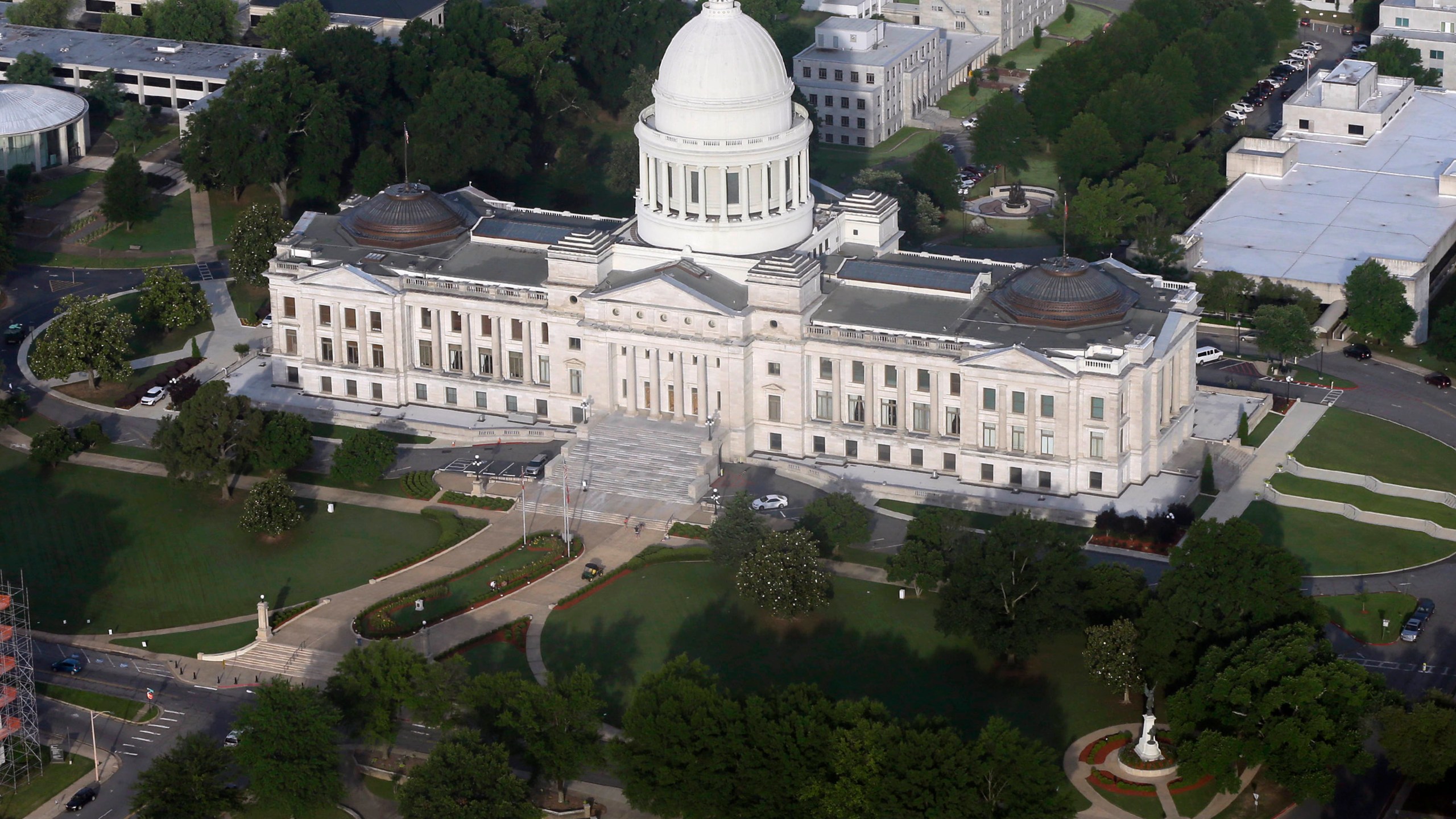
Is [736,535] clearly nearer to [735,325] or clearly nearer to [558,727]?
[735,325]

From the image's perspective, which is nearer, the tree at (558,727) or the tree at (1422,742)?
the tree at (1422,742)

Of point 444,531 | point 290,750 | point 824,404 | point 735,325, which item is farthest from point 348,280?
point 290,750

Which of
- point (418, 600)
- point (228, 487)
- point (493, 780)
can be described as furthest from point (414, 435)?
point (493, 780)

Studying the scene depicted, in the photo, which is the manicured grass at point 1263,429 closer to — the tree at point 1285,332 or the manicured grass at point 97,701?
the tree at point 1285,332

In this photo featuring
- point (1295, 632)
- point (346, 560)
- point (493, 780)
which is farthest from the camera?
point (346, 560)

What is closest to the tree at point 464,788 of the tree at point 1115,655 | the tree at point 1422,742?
the tree at point 1115,655

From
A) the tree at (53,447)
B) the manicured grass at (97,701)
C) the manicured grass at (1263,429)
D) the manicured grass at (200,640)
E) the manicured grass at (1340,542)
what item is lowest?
the manicured grass at (97,701)

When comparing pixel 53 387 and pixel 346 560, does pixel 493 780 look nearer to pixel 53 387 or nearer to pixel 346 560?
pixel 346 560
